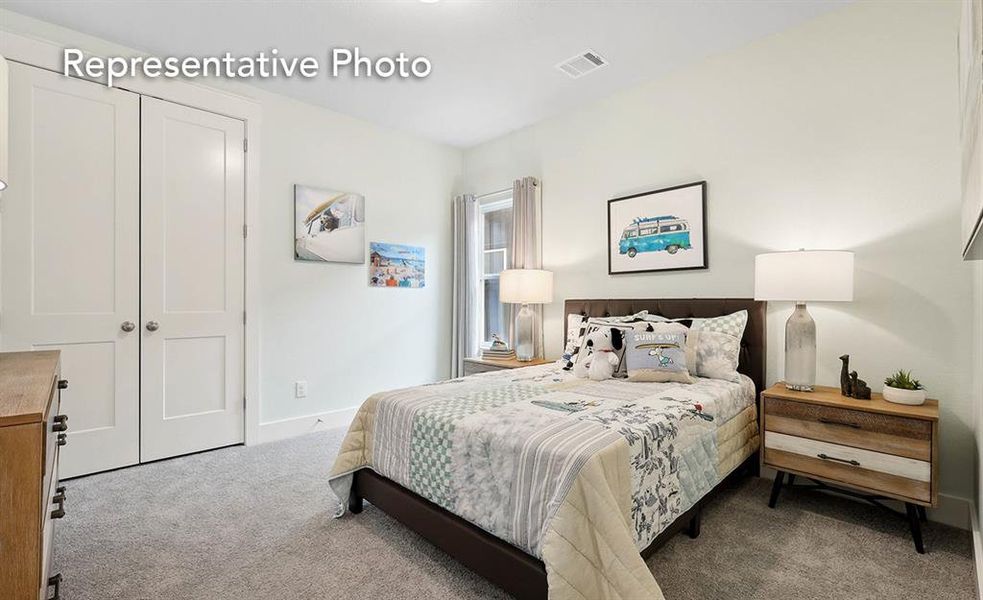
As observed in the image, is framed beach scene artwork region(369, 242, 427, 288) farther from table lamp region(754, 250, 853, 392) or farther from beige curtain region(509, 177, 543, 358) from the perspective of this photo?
table lamp region(754, 250, 853, 392)

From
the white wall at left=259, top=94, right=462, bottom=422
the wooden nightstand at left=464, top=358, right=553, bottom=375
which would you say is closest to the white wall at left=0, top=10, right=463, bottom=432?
the white wall at left=259, top=94, right=462, bottom=422

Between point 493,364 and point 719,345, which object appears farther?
point 493,364

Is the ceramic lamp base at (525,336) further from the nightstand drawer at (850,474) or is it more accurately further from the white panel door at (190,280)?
the white panel door at (190,280)

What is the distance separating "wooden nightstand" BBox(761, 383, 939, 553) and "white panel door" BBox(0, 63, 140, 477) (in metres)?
3.86

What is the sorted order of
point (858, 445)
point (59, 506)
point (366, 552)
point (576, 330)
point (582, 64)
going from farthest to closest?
point (576, 330), point (582, 64), point (858, 445), point (366, 552), point (59, 506)

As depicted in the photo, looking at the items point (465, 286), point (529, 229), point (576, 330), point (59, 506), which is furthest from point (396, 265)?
point (59, 506)

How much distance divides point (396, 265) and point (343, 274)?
55 centimetres

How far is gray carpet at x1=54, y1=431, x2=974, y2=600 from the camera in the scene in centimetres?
165

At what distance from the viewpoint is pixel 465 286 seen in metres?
4.59

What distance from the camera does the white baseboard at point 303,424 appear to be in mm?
3476

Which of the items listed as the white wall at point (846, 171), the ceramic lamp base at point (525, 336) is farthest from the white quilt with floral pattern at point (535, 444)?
the ceramic lamp base at point (525, 336)

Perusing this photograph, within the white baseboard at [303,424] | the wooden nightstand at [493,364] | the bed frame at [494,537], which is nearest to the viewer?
the bed frame at [494,537]

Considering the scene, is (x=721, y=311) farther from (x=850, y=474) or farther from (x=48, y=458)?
(x=48, y=458)

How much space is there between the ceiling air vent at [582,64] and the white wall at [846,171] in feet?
1.54
